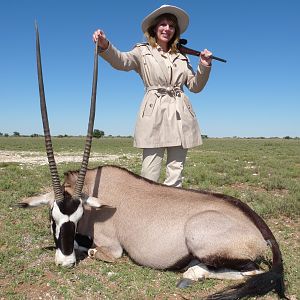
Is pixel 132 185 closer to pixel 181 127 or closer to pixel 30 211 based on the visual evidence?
pixel 181 127

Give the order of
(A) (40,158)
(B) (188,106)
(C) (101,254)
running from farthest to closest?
(A) (40,158), (B) (188,106), (C) (101,254)

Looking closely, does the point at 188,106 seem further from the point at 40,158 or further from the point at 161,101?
the point at 40,158

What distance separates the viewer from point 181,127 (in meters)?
5.74

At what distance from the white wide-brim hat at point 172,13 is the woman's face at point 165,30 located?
4.6 inches

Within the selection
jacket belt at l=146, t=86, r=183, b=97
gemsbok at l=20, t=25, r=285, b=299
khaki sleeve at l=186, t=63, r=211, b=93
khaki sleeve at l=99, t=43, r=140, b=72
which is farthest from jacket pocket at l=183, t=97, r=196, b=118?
gemsbok at l=20, t=25, r=285, b=299

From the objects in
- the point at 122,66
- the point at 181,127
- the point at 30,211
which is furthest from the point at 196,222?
the point at 30,211

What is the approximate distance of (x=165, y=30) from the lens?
5770mm

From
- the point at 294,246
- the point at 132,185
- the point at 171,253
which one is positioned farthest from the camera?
the point at 294,246

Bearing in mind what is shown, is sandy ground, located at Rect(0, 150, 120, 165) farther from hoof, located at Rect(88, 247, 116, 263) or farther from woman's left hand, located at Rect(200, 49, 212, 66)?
woman's left hand, located at Rect(200, 49, 212, 66)

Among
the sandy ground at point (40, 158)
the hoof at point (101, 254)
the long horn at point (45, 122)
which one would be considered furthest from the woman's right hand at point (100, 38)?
the sandy ground at point (40, 158)

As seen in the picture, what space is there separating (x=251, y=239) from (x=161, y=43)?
10.2 feet

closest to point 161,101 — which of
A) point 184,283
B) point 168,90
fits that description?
point 168,90

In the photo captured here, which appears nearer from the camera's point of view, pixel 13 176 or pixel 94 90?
pixel 94 90

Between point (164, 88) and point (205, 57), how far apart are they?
71 cm
